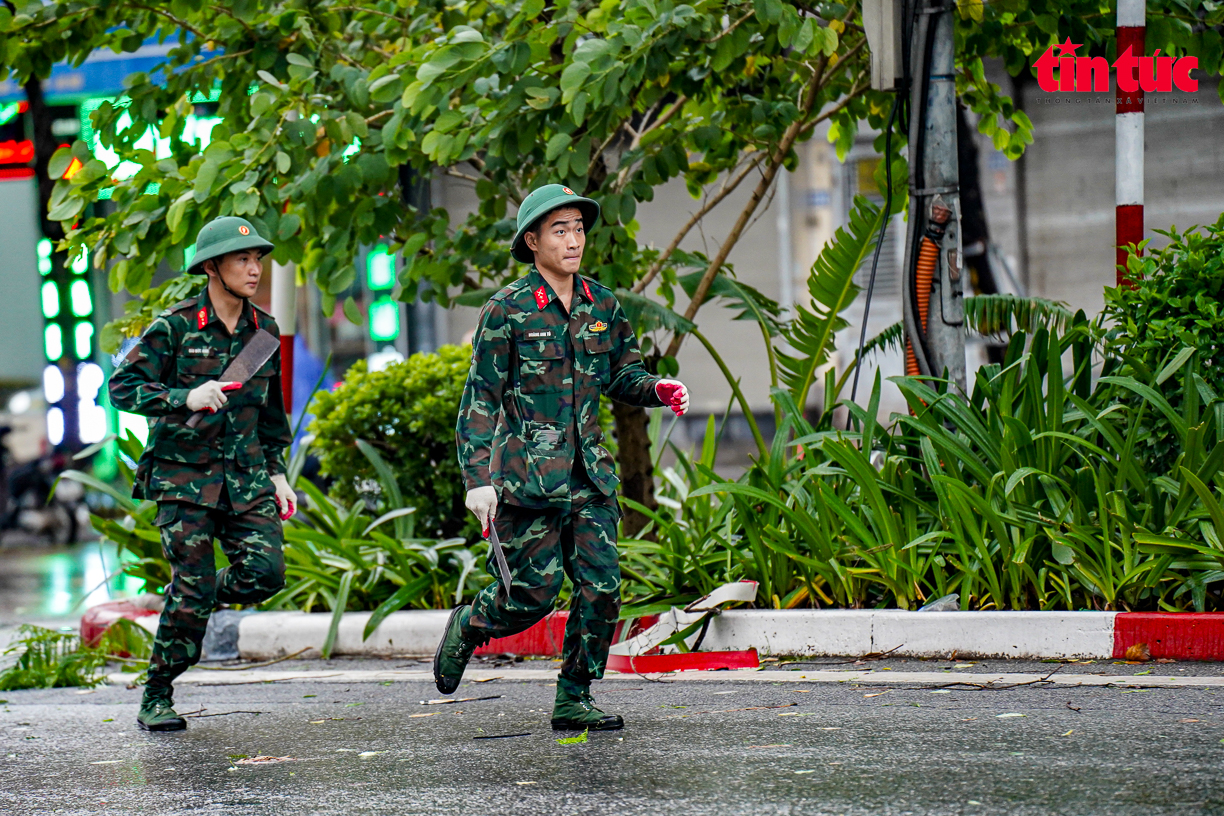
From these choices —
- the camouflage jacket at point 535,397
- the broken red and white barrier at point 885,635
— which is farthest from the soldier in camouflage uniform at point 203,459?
the broken red and white barrier at point 885,635

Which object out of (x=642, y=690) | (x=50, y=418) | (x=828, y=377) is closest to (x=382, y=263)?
(x=50, y=418)

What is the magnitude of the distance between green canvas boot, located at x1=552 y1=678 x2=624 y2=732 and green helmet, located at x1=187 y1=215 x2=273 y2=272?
1.87m

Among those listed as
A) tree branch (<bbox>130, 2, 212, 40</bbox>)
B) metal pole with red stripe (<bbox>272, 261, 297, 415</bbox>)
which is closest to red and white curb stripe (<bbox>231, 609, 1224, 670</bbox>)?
metal pole with red stripe (<bbox>272, 261, 297, 415</bbox>)

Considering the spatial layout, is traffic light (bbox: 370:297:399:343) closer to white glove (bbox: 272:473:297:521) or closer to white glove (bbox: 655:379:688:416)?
white glove (bbox: 272:473:297:521)

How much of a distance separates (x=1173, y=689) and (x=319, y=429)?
4.49 m

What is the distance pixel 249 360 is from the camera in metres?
5.06

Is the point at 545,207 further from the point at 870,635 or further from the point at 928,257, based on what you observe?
the point at 928,257

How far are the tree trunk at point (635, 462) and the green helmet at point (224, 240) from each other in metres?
2.61

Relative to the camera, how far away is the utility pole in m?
6.25

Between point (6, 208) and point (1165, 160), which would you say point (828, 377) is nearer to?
point (1165, 160)

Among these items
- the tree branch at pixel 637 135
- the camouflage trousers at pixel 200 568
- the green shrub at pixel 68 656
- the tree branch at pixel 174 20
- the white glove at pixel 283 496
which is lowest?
the green shrub at pixel 68 656

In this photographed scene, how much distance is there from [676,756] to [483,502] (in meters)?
0.93

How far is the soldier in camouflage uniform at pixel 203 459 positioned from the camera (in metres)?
5.00

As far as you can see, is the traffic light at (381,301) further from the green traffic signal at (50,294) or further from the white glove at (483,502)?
the white glove at (483,502)
